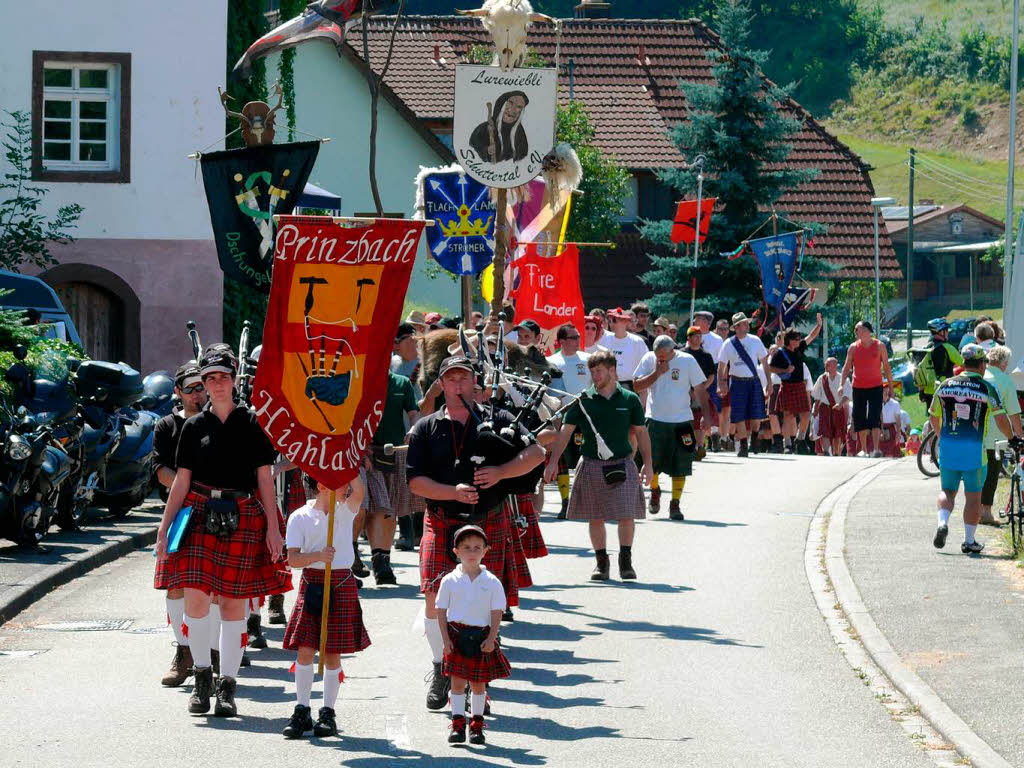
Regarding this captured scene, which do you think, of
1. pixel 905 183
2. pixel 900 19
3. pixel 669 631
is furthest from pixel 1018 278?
pixel 900 19

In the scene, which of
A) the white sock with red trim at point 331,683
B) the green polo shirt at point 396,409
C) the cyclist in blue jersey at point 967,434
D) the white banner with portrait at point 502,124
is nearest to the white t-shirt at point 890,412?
the white banner with portrait at point 502,124

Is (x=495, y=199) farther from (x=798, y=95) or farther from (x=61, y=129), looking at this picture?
(x=798, y=95)

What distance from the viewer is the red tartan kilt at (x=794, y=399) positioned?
2839 cm

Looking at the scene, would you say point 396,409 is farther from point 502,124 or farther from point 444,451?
point 502,124

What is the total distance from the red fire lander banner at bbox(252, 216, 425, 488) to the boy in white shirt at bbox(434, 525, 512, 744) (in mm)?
761

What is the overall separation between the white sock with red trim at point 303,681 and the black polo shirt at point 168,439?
A: 5.61ft

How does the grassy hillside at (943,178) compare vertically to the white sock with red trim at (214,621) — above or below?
above

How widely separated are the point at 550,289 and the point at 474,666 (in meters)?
15.3

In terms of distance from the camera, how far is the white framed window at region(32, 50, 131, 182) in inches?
1072

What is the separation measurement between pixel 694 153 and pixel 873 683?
34.8 m

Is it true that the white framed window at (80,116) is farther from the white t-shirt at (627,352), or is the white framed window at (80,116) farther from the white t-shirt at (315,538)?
the white t-shirt at (315,538)

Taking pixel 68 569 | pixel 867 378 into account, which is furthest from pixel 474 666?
pixel 867 378

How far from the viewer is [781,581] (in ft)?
50.4

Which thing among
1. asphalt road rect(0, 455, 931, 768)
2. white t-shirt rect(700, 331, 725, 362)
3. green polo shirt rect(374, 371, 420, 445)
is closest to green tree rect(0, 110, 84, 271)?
white t-shirt rect(700, 331, 725, 362)
